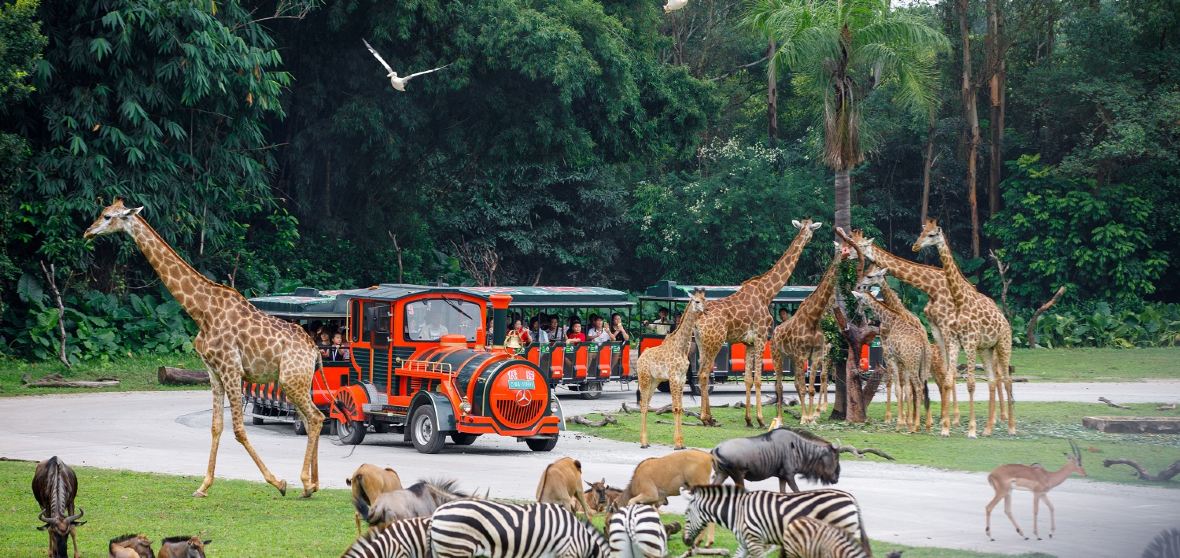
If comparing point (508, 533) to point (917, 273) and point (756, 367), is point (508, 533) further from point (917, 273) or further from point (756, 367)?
point (917, 273)

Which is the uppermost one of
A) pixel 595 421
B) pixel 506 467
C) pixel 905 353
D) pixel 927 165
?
pixel 927 165

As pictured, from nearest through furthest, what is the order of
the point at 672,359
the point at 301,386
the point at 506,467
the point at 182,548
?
1. the point at 182,548
2. the point at 301,386
3. the point at 506,467
4. the point at 672,359

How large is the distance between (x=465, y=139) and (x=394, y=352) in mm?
20176

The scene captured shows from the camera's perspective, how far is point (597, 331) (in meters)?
28.1

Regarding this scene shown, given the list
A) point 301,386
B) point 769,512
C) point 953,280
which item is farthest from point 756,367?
point 769,512

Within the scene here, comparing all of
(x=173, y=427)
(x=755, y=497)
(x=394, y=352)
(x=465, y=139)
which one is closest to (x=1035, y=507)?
(x=755, y=497)

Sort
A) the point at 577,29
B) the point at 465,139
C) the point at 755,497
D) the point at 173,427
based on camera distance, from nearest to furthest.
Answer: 1. the point at 755,497
2. the point at 173,427
3. the point at 577,29
4. the point at 465,139

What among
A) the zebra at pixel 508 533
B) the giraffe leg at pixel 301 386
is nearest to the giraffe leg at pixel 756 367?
the giraffe leg at pixel 301 386

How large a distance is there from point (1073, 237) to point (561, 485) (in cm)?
3676

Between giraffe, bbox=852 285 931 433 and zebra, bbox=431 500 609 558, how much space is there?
12071mm

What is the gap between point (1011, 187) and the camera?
46031 millimetres

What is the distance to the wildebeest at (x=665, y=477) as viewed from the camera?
1144 cm

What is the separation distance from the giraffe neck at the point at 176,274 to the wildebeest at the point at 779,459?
281 inches

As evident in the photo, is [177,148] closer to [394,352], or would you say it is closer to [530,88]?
[530,88]
